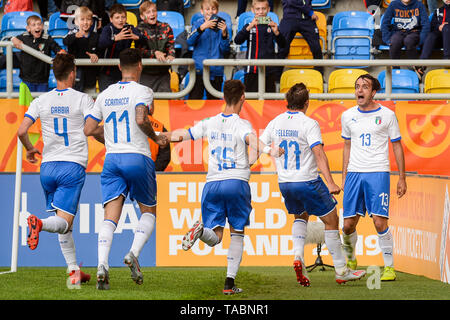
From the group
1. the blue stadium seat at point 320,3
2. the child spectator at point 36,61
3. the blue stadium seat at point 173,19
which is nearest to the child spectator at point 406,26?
the blue stadium seat at point 320,3

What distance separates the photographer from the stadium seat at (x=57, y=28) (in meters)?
14.5

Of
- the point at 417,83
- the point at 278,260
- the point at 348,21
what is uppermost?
the point at 348,21

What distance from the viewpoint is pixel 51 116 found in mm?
8102

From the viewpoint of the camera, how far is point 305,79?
1268cm

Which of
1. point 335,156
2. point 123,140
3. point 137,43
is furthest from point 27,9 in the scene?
point 123,140

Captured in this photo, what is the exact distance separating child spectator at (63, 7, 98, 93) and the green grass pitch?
317 centimetres

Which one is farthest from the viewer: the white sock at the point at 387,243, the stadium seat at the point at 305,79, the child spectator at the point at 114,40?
the stadium seat at the point at 305,79

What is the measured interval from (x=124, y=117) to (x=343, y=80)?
6.05m

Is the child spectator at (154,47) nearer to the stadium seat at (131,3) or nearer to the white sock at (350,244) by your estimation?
the stadium seat at (131,3)


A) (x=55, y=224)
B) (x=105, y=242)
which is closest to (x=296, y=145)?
(x=105, y=242)

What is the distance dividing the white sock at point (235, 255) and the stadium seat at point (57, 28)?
26.6 ft

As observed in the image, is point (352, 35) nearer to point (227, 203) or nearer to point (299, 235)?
point (299, 235)

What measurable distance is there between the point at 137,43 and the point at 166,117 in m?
1.38

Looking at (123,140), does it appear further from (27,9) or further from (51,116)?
(27,9)
